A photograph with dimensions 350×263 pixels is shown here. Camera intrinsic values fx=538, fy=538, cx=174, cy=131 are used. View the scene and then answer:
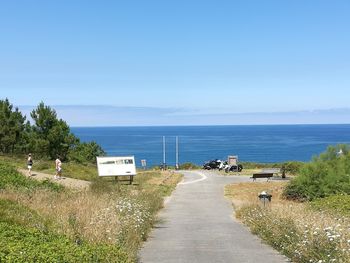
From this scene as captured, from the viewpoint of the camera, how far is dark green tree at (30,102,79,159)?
52338 mm

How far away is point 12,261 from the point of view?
659cm

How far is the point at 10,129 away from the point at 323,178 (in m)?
33.2

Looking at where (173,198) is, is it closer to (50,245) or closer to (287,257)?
(287,257)

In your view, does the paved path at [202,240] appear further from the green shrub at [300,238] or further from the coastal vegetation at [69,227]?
the coastal vegetation at [69,227]

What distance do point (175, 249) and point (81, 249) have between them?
4636 mm

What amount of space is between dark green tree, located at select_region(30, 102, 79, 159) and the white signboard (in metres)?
17.4

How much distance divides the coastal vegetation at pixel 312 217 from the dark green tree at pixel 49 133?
26.8 m

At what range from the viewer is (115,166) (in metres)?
36.1

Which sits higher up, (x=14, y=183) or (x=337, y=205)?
(x=14, y=183)

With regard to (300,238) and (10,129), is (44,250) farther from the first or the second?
(10,129)

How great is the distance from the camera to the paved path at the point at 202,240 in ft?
37.4

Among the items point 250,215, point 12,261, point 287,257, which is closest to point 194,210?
point 250,215

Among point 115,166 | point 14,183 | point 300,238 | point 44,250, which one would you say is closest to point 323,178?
point 115,166

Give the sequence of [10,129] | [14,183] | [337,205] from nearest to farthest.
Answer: [337,205] < [14,183] < [10,129]
